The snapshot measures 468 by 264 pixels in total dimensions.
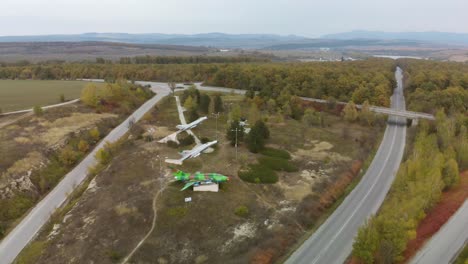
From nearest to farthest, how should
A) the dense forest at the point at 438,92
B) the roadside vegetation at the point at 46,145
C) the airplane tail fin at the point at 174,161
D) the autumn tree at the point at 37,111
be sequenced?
the roadside vegetation at the point at 46,145 < the airplane tail fin at the point at 174,161 < the autumn tree at the point at 37,111 < the dense forest at the point at 438,92

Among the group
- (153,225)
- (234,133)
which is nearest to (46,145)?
(153,225)

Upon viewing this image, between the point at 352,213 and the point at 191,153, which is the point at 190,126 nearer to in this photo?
the point at 191,153

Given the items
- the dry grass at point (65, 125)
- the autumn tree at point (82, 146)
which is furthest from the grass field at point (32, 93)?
the autumn tree at point (82, 146)

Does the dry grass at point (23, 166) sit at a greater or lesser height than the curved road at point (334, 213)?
greater

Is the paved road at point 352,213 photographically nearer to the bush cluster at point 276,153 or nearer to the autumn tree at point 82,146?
the bush cluster at point 276,153

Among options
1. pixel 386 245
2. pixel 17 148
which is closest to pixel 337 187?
pixel 386 245

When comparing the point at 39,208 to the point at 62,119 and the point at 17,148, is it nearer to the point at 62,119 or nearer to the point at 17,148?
the point at 17,148

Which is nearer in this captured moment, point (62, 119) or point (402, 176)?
point (402, 176)

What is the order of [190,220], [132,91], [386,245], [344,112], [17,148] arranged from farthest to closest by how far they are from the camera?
[132,91], [344,112], [17,148], [190,220], [386,245]
